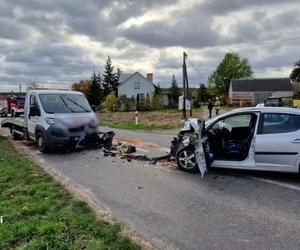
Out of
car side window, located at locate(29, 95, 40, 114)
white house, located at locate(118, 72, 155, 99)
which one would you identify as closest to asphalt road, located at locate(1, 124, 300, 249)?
car side window, located at locate(29, 95, 40, 114)

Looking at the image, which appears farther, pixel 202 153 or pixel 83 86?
pixel 83 86

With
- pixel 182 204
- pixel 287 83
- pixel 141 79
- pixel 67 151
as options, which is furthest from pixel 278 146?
pixel 287 83

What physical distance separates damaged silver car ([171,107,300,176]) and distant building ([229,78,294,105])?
91465 mm

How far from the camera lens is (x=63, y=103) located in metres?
13.8

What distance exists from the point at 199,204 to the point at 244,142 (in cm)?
258

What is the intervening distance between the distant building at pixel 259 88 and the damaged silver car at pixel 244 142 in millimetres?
91465

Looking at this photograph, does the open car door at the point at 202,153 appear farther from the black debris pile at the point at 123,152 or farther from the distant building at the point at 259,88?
the distant building at the point at 259,88

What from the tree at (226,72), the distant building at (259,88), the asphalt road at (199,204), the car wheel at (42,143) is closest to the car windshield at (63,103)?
the car wheel at (42,143)

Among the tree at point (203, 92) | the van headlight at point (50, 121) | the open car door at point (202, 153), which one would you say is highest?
the tree at point (203, 92)

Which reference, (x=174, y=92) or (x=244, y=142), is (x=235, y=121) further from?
(x=174, y=92)

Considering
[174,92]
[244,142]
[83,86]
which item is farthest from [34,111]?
[83,86]

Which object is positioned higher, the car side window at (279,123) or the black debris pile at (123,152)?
the car side window at (279,123)

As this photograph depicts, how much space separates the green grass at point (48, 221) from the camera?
15.8 feet

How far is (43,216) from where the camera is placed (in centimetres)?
582
